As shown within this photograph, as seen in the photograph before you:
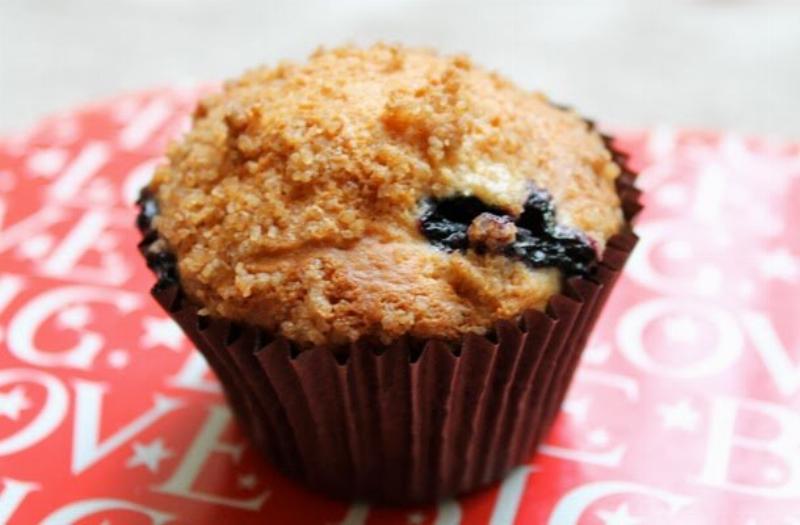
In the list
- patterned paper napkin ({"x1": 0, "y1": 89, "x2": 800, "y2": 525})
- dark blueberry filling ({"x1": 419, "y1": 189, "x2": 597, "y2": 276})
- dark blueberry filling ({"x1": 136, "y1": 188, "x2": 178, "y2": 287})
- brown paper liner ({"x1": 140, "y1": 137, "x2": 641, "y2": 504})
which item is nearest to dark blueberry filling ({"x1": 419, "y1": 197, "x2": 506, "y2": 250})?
dark blueberry filling ({"x1": 419, "y1": 189, "x2": 597, "y2": 276})

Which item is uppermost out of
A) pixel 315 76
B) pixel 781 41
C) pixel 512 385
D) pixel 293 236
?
pixel 315 76

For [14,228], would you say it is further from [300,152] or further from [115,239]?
[300,152]

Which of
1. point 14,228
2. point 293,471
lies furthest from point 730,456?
point 14,228

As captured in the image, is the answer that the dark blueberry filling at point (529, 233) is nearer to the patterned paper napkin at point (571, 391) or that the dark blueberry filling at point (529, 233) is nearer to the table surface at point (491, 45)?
the patterned paper napkin at point (571, 391)

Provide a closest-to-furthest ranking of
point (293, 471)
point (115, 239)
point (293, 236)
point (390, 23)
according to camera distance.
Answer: point (293, 236) < point (293, 471) < point (115, 239) < point (390, 23)

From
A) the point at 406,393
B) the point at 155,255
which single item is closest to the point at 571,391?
the point at 406,393

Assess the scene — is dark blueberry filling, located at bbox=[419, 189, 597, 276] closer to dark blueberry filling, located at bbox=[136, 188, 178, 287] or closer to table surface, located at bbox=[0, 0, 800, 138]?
dark blueberry filling, located at bbox=[136, 188, 178, 287]

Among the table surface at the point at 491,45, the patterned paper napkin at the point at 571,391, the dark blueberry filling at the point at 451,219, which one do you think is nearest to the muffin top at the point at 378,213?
the dark blueberry filling at the point at 451,219
